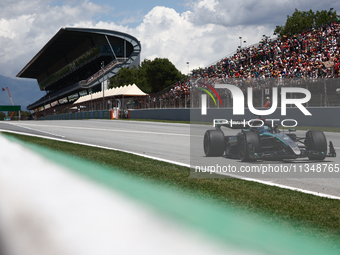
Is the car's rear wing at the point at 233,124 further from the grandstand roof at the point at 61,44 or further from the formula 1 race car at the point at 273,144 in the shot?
the grandstand roof at the point at 61,44

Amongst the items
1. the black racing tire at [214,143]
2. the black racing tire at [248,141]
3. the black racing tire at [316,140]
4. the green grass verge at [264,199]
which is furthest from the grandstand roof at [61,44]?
the black racing tire at [316,140]

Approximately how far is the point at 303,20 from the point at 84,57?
48.4m

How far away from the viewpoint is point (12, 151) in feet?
37.5

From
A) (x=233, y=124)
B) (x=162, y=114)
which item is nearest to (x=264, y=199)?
(x=233, y=124)

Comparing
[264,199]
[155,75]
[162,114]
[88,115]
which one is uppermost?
[155,75]

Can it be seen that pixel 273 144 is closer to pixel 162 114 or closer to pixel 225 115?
pixel 225 115

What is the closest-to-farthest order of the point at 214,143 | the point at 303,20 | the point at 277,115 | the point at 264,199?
the point at 264,199
the point at 214,143
the point at 277,115
the point at 303,20

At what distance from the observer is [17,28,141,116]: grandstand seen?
8044 cm

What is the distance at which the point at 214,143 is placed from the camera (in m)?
8.00

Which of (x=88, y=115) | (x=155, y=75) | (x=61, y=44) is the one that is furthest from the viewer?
(x=61, y=44)

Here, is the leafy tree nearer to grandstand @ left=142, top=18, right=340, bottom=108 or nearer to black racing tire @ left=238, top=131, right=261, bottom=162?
grandstand @ left=142, top=18, right=340, bottom=108

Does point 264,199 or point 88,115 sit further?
point 88,115

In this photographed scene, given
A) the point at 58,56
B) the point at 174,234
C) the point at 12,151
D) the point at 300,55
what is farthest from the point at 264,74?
the point at 58,56

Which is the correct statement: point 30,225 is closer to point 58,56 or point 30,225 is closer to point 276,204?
point 276,204
